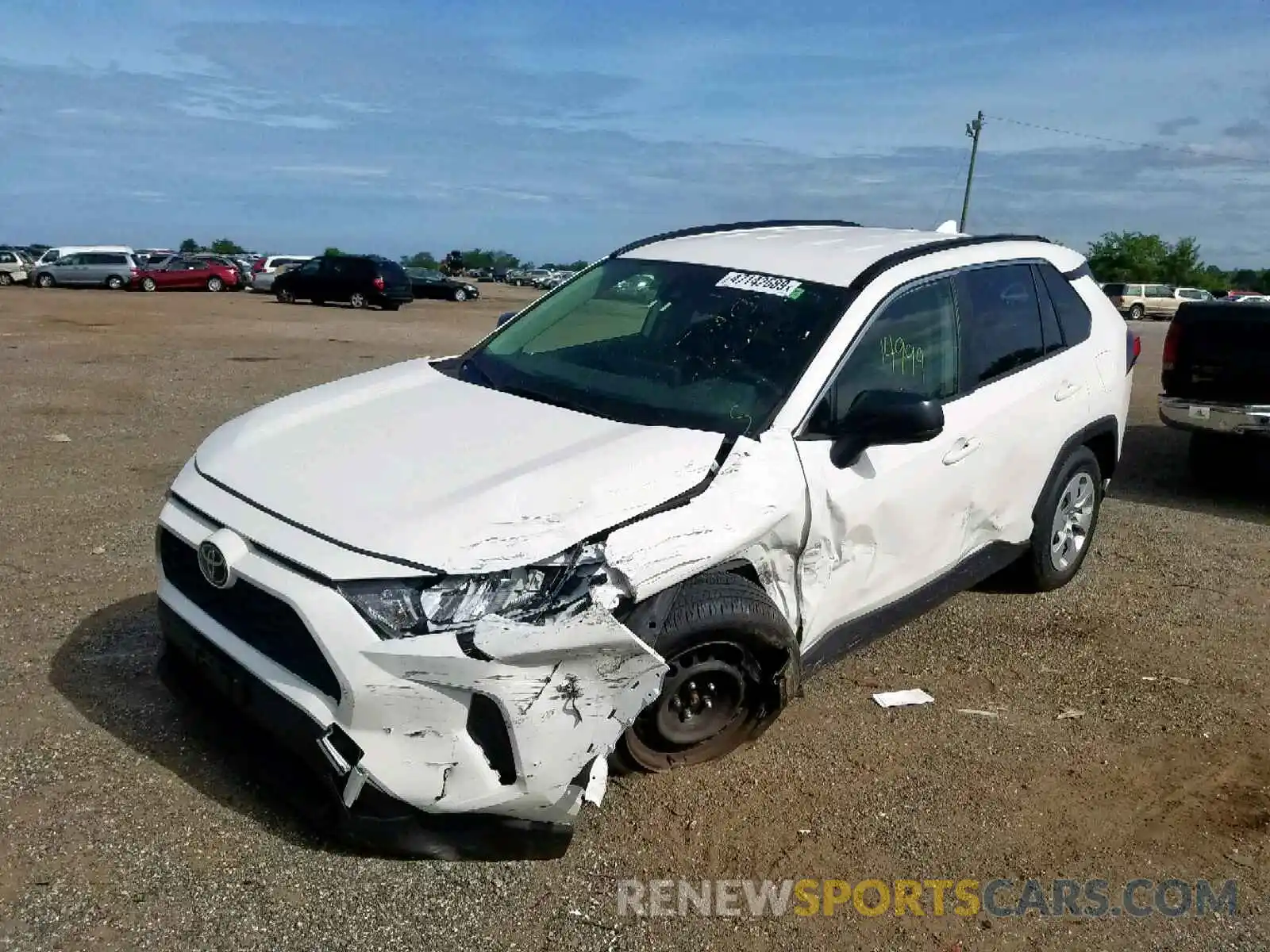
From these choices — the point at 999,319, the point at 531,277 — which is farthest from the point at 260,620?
the point at 531,277

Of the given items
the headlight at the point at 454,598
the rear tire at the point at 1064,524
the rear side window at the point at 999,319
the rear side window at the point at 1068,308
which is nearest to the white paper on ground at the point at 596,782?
the headlight at the point at 454,598

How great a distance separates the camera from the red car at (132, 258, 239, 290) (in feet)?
126

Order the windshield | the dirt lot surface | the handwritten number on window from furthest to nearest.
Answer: the handwritten number on window, the windshield, the dirt lot surface

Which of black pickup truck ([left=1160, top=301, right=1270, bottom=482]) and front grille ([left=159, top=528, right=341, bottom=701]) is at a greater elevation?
black pickup truck ([left=1160, top=301, right=1270, bottom=482])

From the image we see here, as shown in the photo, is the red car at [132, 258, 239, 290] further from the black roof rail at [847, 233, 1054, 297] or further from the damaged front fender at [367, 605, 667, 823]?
the damaged front fender at [367, 605, 667, 823]

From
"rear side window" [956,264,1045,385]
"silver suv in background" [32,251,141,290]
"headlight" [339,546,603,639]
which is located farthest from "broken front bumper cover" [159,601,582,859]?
"silver suv in background" [32,251,141,290]

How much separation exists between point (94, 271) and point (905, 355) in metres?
40.2

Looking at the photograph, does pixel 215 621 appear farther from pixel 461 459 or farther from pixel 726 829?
pixel 726 829

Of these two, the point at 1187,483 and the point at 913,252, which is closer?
the point at 913,252

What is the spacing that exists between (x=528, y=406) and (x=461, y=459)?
54cm

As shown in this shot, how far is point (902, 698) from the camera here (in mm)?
4312

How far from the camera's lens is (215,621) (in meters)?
3.17

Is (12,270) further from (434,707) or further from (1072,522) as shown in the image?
(434,707)

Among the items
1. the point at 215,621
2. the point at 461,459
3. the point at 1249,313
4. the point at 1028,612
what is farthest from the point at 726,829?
the point at 1249,313
